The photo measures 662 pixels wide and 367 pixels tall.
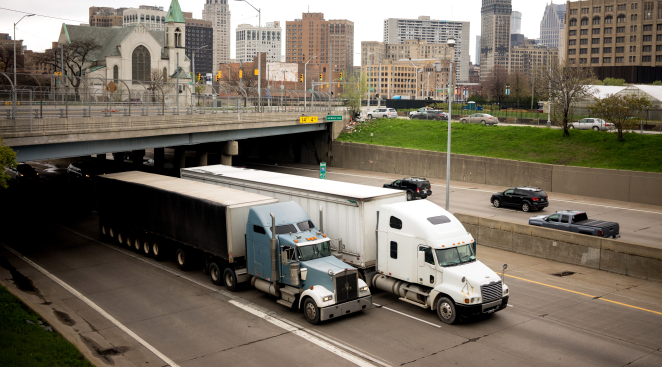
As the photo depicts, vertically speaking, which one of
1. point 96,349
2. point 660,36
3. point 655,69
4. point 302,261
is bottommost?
point 96,349

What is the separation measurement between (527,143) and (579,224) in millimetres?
25463

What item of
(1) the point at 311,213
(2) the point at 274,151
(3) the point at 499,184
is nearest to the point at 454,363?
(1) the point at 311,213

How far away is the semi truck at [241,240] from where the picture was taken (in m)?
15.6

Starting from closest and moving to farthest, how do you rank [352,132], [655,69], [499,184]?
1. [499,184]
2. [352,132]
3. [655,69]

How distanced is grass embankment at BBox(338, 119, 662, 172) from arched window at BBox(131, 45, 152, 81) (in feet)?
203

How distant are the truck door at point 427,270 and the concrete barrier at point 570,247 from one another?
9580 millimetres

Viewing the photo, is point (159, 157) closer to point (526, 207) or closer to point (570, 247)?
point (526, 207)

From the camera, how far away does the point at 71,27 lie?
114125 millimetres

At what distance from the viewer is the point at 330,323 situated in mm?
15703

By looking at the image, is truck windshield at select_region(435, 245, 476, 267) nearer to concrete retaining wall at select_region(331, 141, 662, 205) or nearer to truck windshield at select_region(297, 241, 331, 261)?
truck windshield at select_region(297, 241, 331, 261)

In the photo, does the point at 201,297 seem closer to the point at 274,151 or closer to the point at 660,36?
the point at 274,151

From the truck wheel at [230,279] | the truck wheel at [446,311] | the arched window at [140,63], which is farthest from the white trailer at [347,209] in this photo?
the arched window at [140,63]

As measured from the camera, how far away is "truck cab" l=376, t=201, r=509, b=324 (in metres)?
15.2

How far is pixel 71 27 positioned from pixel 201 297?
114 metres
